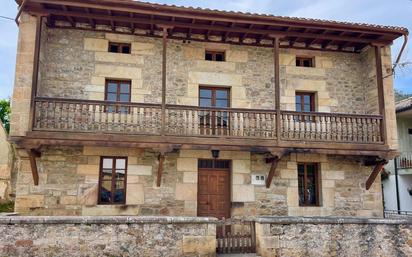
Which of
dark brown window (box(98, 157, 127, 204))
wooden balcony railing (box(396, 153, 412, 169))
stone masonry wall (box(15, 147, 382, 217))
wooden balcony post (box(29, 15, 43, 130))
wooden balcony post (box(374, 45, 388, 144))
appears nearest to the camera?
wooden balcony post (box(29, 15, 43, 130))

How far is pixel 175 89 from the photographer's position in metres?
10.7

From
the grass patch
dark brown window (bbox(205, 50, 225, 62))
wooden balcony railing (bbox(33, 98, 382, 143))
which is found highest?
dark brown window (bbox(205, 50, 225, 62))

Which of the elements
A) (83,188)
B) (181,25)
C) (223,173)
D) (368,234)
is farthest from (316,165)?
(83,188)

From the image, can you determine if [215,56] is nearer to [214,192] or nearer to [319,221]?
[214,192]

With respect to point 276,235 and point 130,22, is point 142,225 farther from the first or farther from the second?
point 130,22

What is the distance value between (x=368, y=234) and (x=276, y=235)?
2028 mm

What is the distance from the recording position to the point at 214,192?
1059cm

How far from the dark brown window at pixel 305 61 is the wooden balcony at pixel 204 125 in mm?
2015

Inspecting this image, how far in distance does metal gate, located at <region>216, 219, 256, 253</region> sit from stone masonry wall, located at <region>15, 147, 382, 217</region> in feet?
8.17

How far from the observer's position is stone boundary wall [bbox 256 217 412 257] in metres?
7.38

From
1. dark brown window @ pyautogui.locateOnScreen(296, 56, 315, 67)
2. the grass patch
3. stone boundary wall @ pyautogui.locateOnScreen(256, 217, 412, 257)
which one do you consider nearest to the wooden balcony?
dark brown window @ pyautogui.locateOnScreen(296, 56, 315, 67)

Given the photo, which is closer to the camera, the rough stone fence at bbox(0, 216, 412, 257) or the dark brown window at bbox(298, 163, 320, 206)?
the rough stone fence at bbox(0, 216, 412, 257)

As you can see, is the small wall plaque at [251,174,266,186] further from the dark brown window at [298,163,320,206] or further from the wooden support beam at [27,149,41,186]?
the wooden support beam at [27,149,41,186]

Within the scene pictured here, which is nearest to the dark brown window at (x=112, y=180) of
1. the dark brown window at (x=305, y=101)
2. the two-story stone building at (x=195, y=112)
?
the two-story stone building at (x=195, y=112)
